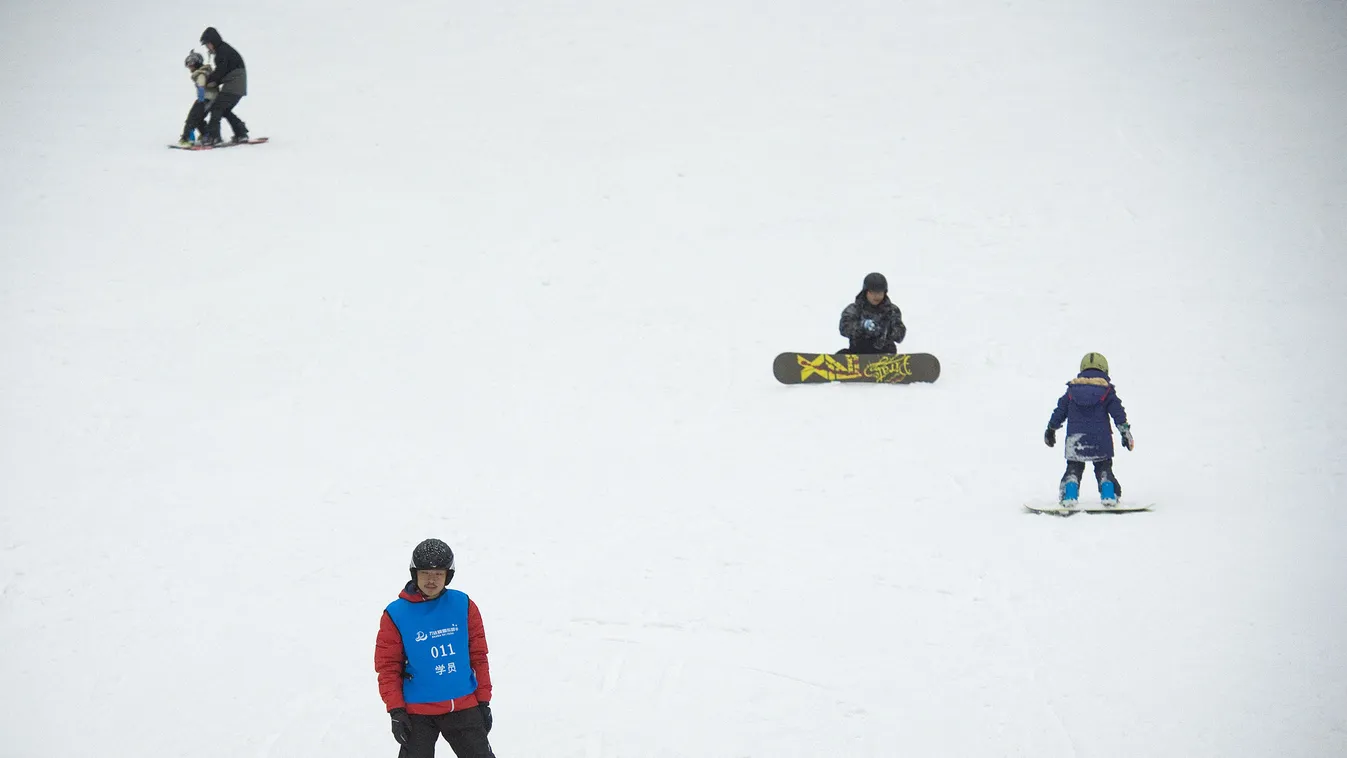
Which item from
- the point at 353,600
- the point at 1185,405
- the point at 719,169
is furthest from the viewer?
the point at 719,169

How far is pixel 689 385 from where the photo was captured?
419 inches

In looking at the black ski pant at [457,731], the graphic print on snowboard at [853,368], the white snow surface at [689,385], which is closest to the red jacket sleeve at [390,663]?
the black ski pant at [457,731]

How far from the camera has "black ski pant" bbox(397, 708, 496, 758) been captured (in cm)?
427

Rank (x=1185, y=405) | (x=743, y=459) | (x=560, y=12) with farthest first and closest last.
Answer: (x=560, y=12), (x=1185, y=405), (x=743, y=459)

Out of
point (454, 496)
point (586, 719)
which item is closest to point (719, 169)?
point (454, 496)

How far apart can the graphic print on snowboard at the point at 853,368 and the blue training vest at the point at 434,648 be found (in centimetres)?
663

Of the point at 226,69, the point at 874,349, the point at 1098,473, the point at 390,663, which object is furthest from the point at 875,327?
the point at 226,69

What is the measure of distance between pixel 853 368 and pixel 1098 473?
3149 millimetres

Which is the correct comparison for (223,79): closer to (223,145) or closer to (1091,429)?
(223,145)

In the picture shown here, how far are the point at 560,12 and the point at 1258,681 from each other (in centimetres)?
2024

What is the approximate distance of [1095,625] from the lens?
6.03m

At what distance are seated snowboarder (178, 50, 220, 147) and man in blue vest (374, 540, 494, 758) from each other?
1356 cm

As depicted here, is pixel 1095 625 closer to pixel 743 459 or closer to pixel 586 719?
pixel 586 719

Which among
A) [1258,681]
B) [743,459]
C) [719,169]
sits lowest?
[1258,681]
